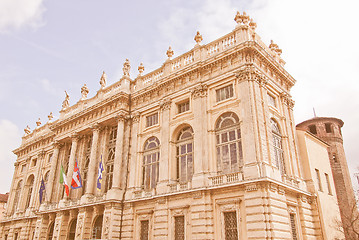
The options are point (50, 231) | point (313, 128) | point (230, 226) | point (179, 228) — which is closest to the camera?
point (230, 226)

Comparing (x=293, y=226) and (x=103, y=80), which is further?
(x=103, y=80)

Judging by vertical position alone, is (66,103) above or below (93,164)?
above

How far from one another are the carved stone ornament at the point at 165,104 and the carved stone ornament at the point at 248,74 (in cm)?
593

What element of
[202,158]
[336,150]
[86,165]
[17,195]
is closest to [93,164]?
[86,165]

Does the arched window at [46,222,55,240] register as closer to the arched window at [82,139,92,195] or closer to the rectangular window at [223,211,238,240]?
the arched window at [82,139,92,195]

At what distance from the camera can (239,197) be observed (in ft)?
57.6

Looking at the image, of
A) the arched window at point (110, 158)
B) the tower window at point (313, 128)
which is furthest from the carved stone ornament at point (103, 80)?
the tower window at point (313, 128)

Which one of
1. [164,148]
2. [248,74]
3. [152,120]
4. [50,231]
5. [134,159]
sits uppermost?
[248,74]

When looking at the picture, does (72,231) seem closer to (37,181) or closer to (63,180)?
(63,180)

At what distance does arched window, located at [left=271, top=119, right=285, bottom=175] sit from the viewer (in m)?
20.2

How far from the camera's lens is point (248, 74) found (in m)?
19.8

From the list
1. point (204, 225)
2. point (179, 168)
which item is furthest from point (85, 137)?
point (204, 225)

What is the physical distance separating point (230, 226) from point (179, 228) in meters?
3.66

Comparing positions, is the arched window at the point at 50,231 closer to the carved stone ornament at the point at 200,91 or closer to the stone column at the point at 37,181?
the stone column at the point at 37,181
